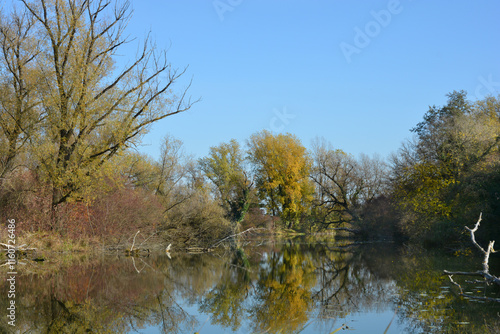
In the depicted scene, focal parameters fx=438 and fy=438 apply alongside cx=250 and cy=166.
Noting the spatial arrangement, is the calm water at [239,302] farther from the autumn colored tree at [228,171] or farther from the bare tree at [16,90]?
the autumn colored tree at [228,171]

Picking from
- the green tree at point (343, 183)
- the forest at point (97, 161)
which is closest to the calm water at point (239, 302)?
the forest at point (97, 161)

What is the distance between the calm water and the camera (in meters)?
6.04

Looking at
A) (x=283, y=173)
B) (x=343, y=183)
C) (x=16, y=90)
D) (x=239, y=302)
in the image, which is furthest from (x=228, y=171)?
(x=239, y=302)

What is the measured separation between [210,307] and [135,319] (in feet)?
4.80

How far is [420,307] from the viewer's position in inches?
284

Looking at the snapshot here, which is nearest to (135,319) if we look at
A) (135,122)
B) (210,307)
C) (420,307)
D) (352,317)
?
(210,307)

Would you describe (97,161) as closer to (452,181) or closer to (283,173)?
(452,181)

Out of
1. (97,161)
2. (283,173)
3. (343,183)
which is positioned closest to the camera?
(97,161)

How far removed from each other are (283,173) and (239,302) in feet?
120

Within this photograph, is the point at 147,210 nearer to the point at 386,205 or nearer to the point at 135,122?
the point at 135,122

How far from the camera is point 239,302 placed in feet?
25.7

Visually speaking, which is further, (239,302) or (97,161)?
(97,161)

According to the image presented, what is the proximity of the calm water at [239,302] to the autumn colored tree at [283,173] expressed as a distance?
103 ft

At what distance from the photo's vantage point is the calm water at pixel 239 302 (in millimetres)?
6043
